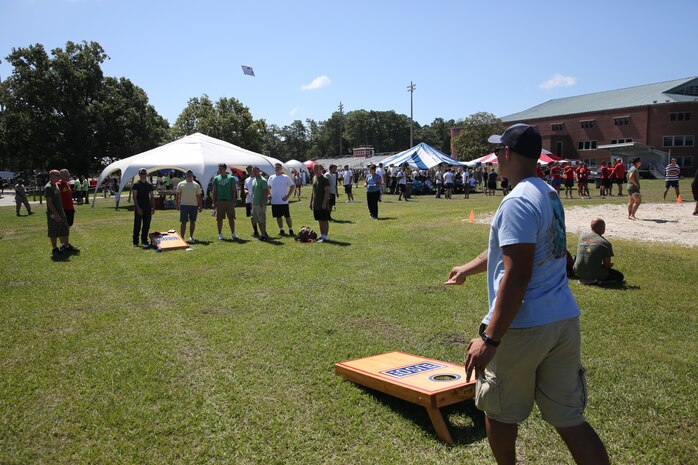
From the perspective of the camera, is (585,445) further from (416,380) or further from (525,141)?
(416,380)

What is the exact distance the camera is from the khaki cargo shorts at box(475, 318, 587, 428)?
2.59 meters

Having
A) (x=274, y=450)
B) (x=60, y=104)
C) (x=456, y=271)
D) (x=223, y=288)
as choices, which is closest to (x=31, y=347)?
(x=223, y=288)

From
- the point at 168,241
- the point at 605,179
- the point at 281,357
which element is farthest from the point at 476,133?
the point at 281,357

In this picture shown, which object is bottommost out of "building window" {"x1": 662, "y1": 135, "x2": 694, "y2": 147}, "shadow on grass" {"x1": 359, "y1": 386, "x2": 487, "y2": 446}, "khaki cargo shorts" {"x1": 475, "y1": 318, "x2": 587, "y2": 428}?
"shadow on grass" {"x1": 359, "y1": 386, "x2": 487, "y2": 446}

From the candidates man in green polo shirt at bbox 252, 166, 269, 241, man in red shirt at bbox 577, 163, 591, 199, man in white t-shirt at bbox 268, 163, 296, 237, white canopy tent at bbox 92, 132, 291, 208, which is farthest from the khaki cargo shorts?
man in red shirt at bbox 577, 163, 591, 199

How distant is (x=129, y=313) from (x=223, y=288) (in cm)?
169

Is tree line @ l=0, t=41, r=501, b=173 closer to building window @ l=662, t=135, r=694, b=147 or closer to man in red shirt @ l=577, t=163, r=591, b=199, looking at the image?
man in red shirt @ l=577, t=163, r=591, b=199

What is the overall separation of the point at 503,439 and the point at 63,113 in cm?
6500

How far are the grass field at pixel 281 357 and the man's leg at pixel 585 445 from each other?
100 centimetres

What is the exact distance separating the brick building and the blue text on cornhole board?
5859 centimetres

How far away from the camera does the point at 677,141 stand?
61000 millimetres

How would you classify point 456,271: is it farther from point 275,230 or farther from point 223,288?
point 275,230

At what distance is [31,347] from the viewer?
236 inches

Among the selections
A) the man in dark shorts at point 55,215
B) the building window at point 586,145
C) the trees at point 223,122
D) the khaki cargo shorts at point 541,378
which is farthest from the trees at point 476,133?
the khaki cargo shorts at point 541,378
